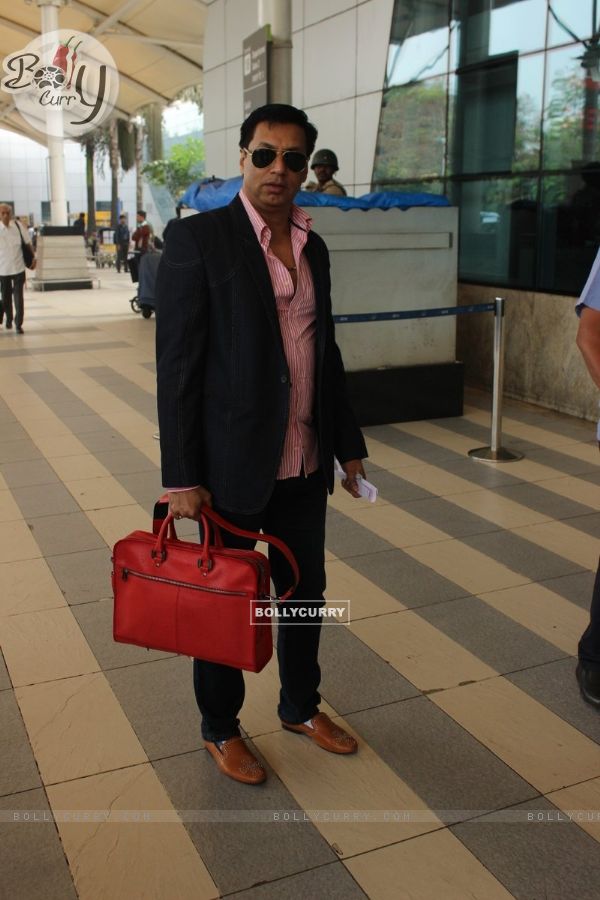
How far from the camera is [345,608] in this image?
13.7ft

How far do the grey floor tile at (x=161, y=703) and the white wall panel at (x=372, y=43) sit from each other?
9.22 meters

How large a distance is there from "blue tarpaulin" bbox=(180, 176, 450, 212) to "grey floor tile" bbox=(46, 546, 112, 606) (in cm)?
359

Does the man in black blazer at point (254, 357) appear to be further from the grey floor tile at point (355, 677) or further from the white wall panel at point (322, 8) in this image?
the white wall panel at point (322, 8)

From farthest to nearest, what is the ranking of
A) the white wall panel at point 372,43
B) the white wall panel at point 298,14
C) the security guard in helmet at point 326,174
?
1. the white wall panel at point 298,14
2. the white wall panel at point 372,43
3. the security guard in helmet at point 326,174

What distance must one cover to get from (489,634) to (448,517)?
1.58 metres

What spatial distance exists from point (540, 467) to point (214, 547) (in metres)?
4.41

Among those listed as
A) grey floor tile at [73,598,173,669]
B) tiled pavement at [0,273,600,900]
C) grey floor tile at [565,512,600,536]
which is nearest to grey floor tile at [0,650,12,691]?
tiled pavement at [0,273,600,900]

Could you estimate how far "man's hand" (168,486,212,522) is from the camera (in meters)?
2.59

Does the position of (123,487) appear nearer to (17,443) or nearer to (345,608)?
(17,443)

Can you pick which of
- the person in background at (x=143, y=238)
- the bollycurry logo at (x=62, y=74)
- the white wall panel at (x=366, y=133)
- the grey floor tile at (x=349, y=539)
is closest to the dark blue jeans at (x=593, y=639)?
the grey floor tile at (x=349, y=539)

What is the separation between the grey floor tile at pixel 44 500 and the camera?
5613 mm

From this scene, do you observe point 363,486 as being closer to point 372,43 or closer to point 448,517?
point 448,517

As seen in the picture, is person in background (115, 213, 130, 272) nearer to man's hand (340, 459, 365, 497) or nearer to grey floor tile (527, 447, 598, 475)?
grey floor tile (527, 447, 598, 475)

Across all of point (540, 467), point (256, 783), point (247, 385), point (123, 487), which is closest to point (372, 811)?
point (256, 783)
